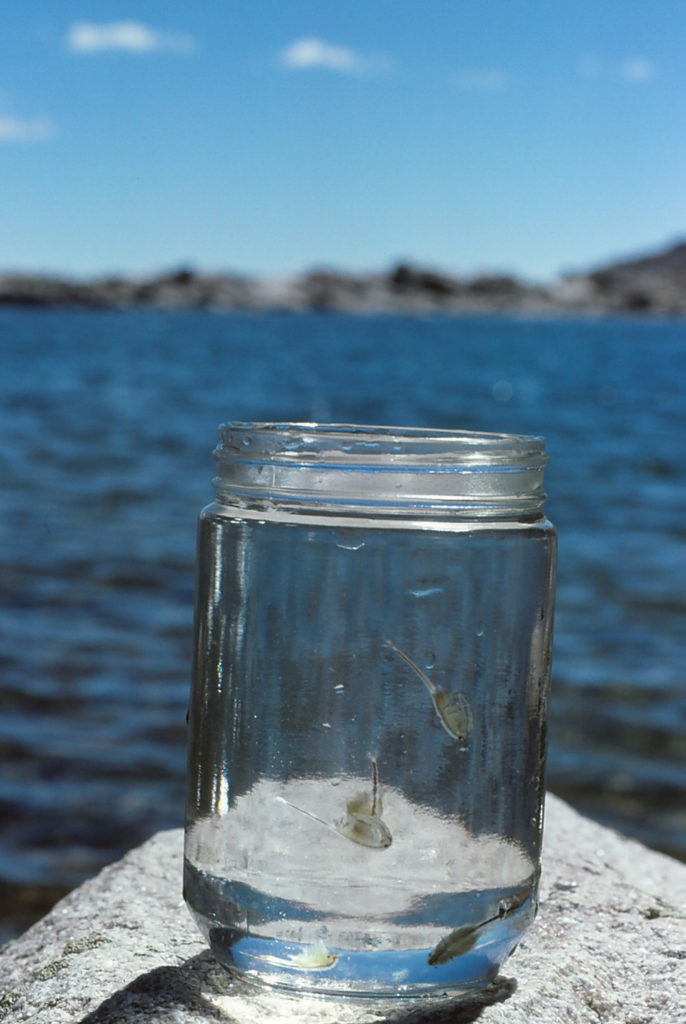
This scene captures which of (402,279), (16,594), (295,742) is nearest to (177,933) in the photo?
(295,742)

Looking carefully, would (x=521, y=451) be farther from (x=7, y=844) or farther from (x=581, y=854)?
(x=7, y=844)

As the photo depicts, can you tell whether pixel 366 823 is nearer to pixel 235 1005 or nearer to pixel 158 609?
pixel 235 1005

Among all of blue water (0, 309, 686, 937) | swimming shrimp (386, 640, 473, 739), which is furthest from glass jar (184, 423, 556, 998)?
blue water (0, 309, 686, 937)

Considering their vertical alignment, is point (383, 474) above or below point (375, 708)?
above

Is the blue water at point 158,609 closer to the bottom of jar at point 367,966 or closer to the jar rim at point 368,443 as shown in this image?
the bottom of jar at point 367,966

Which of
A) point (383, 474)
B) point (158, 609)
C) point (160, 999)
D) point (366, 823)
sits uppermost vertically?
point (383, 474)

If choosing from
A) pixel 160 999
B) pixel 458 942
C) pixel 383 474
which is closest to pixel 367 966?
pixel 458 942

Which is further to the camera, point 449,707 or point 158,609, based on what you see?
point 158,609
